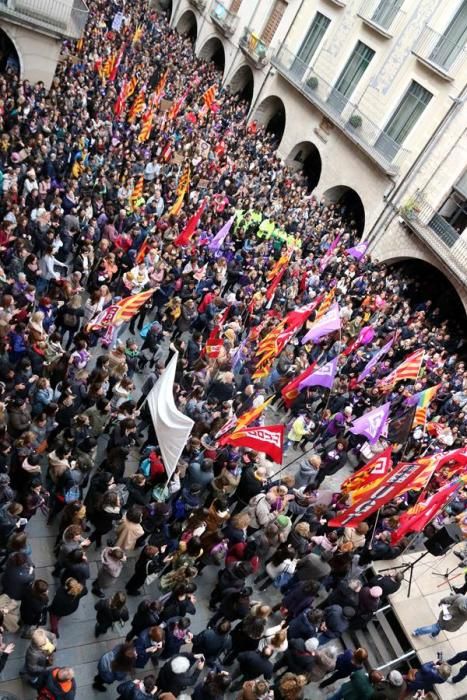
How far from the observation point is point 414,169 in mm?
22312

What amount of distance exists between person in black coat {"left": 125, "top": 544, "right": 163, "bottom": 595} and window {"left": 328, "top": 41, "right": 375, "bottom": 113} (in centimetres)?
2358

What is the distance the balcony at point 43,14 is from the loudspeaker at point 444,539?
18.7 meters

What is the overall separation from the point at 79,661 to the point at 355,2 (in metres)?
28.0

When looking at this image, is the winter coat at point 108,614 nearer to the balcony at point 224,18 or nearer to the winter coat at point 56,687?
the winter coat at point 56,687

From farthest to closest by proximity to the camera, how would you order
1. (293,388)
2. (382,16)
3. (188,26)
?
(188,26) < (382,16) < (293,388)

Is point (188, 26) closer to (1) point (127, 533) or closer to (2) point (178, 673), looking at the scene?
(1) point (127, 533)

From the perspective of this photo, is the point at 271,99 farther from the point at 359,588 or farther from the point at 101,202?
the point at 359,588

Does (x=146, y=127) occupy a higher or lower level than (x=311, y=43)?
lower

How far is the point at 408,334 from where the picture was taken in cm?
1798

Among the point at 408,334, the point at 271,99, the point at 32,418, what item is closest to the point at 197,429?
the point at 32,418

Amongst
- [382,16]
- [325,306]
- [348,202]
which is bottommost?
[348,202]

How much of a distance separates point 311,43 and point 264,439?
25.8m

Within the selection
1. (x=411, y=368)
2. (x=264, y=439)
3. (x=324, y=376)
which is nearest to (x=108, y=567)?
(x=264, y=439)

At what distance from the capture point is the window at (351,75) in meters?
25.4
